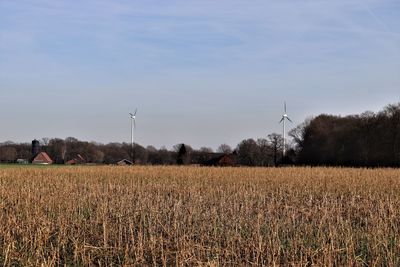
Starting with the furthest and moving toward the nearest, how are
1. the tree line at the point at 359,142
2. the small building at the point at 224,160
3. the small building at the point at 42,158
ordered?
the small building at the point at 42,158, the small building at the point at 224,160, the tree line at the point at 359,142

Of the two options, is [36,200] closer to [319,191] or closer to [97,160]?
[319,191]

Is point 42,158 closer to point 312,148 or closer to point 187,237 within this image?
point 312,148

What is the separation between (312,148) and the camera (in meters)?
75.9

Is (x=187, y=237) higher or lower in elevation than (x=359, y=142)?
lower

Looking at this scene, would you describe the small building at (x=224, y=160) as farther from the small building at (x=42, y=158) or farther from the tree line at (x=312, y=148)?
the small building at (x=42, y=158)

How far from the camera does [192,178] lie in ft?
85.0

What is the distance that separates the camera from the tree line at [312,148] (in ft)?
204

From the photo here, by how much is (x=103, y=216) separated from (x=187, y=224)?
1.80 meters

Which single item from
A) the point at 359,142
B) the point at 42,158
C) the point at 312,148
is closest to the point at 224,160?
the point at 312,148

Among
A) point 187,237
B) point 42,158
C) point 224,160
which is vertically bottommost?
point 187,237

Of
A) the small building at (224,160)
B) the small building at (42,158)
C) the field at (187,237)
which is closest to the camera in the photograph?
the field at (187,237)

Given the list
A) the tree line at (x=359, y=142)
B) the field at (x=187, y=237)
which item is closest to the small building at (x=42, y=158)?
the tree line at (x=359, y=142)

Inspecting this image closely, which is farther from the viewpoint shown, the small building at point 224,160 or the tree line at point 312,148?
the small building at point 224,160

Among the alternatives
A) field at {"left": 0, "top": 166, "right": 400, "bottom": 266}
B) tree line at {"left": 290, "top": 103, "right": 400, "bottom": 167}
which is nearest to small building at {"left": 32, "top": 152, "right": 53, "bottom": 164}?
tree line at {"left": 290, "top": 103, "right": 400, "bottom": 167}
